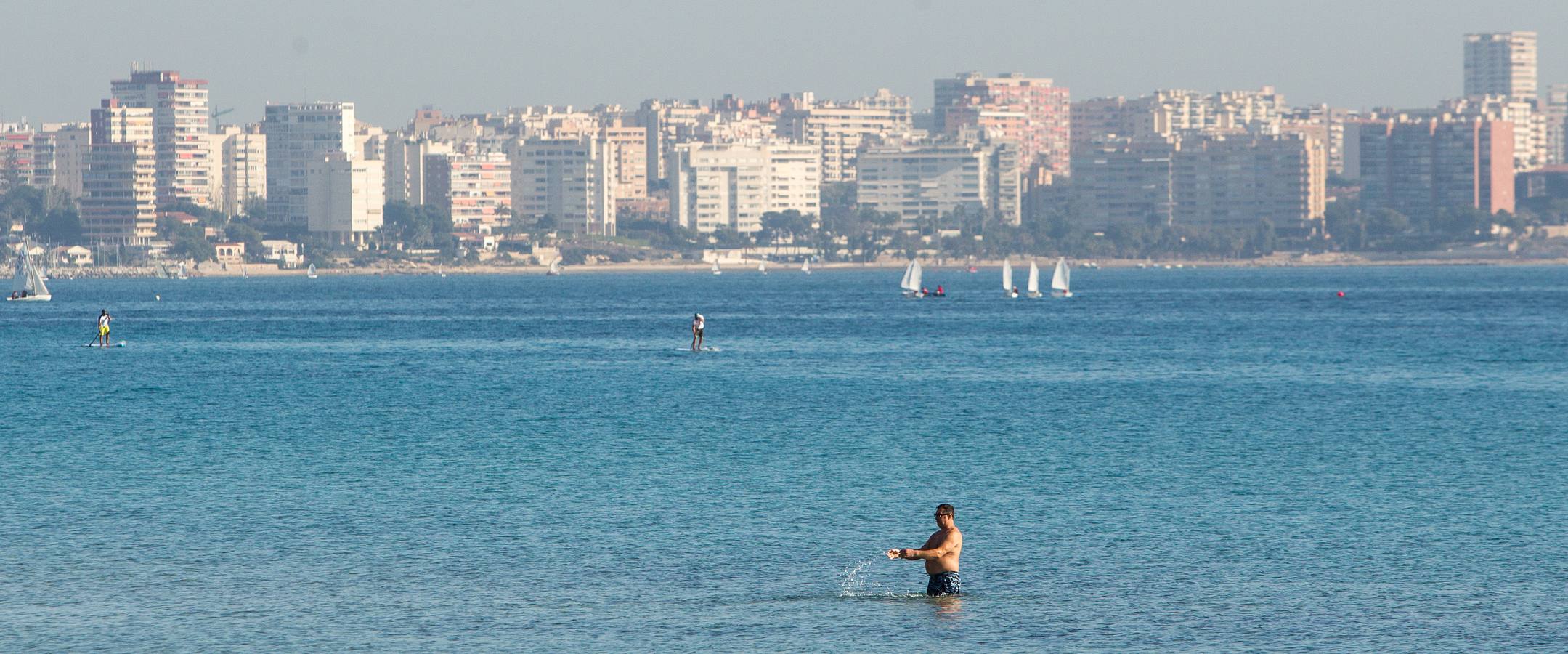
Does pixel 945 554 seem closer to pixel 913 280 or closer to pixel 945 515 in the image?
pixel 945 515

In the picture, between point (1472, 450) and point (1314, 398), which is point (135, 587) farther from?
point (1314, 398)

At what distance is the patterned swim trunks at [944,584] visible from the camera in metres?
27.9

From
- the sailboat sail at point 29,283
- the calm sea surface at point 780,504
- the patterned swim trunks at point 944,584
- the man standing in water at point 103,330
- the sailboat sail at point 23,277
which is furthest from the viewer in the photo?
the sailboat sail at point 23,277

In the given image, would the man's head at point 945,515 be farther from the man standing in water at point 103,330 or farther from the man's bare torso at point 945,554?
the man standing in water at point 103,330

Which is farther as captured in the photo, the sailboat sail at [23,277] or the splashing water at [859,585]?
the sailboat sail at [23,277]

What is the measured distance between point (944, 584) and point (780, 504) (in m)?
9.94

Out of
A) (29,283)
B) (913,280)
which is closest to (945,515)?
(913,280)

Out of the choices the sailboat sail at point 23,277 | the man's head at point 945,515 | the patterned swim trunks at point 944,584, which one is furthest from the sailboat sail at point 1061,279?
the man's head at point 945,515

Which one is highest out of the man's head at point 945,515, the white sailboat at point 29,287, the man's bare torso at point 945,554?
the white sailboat at point 29,287

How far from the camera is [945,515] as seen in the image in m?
26.9

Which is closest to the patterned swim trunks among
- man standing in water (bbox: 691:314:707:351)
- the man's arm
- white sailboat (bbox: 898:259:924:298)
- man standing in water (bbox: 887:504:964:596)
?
man standing in water (bbox: 887:504:964:596)

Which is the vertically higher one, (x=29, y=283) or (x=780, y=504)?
(x=29, y=283)

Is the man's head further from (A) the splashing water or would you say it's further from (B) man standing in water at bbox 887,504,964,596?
(A) the splashing water

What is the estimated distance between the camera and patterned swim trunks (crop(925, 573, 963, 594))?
27.9 meters
